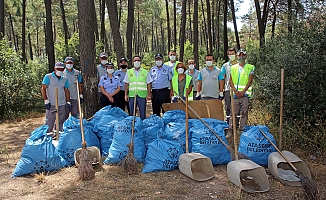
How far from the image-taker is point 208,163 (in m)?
4.33

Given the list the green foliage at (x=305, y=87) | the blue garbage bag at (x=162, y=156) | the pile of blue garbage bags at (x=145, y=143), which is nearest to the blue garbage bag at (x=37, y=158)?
the pile of blue garbage bags at (x=145, y=143)

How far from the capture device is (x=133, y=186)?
3.94 meters

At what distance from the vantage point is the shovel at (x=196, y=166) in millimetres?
4160

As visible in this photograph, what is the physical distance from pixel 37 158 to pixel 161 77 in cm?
283

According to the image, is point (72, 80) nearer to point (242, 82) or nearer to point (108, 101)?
point (108, 101)

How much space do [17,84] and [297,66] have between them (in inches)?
321

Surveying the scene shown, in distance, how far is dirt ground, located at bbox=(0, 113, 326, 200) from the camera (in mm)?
3664

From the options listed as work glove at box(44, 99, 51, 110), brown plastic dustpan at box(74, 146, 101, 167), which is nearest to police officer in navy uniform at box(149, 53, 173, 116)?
brown plastic dustpan at box(74, 146, 101, 167)

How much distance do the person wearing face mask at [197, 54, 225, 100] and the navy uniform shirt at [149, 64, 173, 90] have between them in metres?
0.67

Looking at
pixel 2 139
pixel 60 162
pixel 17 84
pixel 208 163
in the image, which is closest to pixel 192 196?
pixel 208 163

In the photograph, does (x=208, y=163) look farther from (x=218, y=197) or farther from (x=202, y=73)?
(x=202, y=73)

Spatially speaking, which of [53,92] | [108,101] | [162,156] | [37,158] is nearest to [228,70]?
[108,101]

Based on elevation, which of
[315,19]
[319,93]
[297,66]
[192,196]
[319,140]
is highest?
[315,19]

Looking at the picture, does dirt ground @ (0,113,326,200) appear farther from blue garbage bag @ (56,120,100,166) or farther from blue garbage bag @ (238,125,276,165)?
blue garbage bag @ (238,125,276,165)
